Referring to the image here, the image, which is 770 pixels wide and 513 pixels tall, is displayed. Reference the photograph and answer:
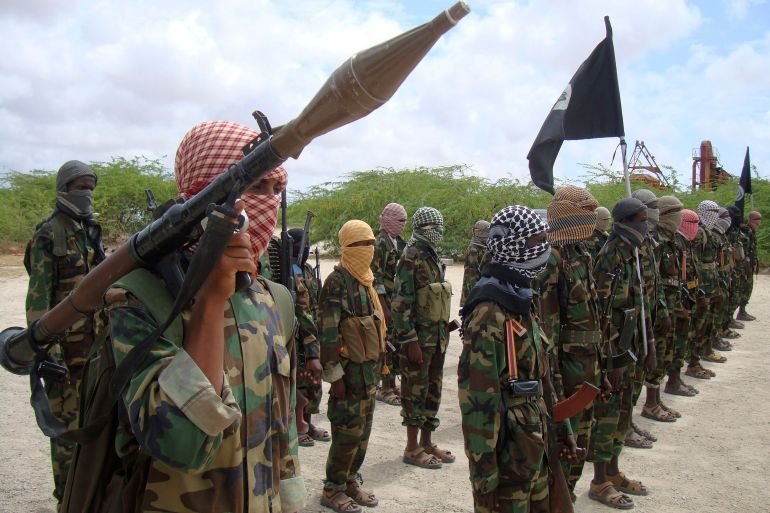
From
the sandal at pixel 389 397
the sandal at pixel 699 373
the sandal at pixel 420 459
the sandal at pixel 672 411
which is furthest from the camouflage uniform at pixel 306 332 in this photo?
the sandal at pixel 699 373

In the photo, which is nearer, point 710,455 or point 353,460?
point 353,460

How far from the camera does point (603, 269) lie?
5.71 m

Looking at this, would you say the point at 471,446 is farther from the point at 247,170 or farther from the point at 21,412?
the point at 21,412

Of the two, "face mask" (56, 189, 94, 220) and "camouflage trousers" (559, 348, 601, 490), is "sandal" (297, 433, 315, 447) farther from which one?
"face mask" (56, 189, 94, 220)

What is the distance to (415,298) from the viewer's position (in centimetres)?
646

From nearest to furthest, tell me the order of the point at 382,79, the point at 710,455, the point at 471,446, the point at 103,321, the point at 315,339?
1. the point at 382,79
2. the point at 103,321
3. the point at 471,446
4. the point at 315,339
5. the point at 710,455

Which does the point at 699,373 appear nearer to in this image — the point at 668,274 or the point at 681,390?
the point at 681,390

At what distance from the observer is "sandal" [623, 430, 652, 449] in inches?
263

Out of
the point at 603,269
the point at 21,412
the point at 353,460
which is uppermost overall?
the point at 603,269

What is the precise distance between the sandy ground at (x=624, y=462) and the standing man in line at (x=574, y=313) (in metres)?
1.01

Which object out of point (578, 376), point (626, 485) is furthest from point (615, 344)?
point (626, 485)

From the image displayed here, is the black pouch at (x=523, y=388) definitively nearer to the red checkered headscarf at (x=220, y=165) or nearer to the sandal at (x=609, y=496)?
the red checkered headscarf at (x=220, y=165)

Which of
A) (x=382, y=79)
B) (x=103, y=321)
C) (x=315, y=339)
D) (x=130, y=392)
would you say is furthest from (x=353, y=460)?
(x=382, y=79)

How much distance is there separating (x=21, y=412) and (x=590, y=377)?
240 inches
